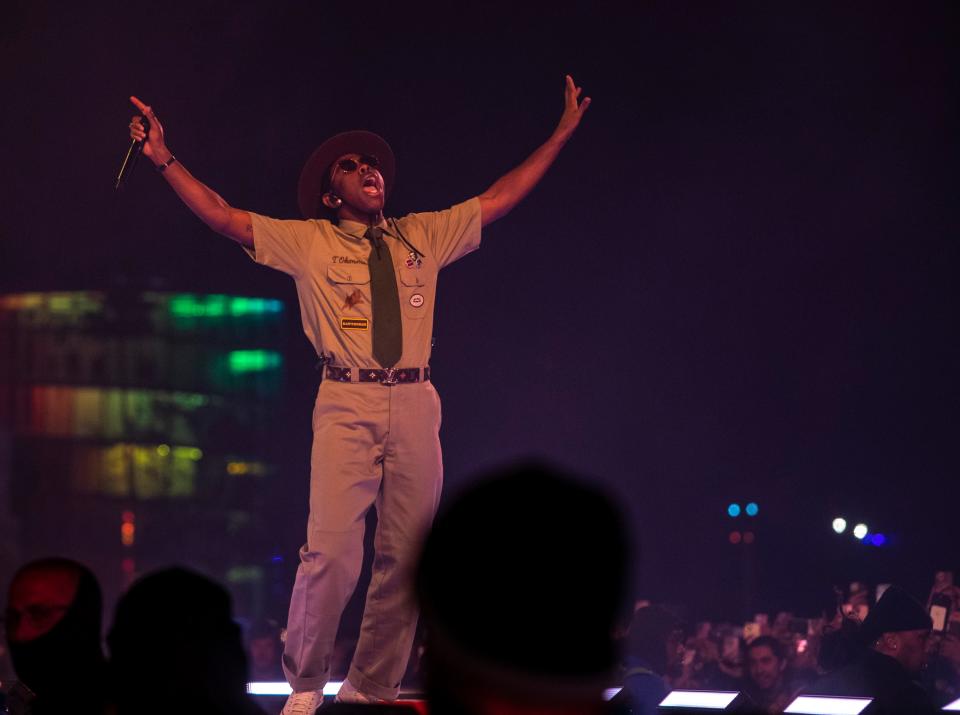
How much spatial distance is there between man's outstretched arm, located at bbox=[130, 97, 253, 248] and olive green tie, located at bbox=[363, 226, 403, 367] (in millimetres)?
534

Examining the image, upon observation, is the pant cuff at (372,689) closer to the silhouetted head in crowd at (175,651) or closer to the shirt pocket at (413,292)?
the shirt pocket at (413,292)

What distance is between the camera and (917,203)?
316 inches

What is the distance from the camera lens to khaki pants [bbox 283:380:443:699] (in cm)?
421

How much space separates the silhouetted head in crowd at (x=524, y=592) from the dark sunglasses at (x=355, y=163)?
378cm

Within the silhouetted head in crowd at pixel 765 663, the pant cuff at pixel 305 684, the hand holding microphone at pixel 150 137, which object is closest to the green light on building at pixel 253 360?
the silhouetted head in crowd at pixel 765 663

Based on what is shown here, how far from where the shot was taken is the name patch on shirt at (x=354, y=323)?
4375mm

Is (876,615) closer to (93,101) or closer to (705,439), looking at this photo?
(705,439)

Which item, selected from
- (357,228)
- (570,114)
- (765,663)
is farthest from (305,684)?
(765,663)

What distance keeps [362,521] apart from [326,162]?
150cm

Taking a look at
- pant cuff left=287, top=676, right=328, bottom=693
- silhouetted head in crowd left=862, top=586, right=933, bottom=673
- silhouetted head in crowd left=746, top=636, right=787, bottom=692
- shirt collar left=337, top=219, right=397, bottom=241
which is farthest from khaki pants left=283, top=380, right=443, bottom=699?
silhouetted head in crowd left=746, top=636, right=787, bottom=692

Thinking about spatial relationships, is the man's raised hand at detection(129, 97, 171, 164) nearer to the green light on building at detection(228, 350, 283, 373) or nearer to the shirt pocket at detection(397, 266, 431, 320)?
the shirt pocket at detection(397, 266, 431, 320)

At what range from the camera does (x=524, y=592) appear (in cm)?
105

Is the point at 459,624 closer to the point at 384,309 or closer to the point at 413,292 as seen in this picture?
the point at 384,309

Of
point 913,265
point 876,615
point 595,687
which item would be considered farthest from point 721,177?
point 595,687
